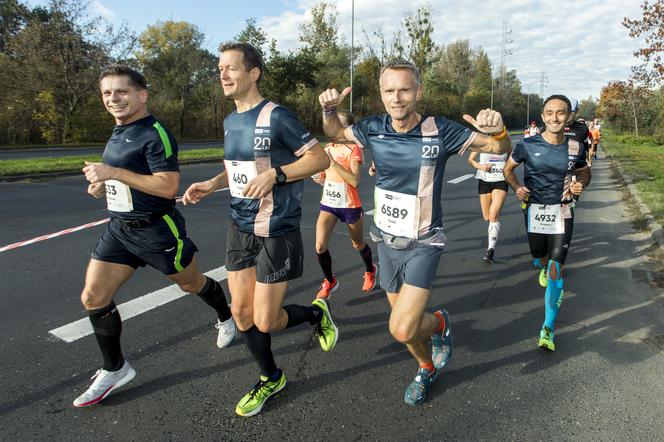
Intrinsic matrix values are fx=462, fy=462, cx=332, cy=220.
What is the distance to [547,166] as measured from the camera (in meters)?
4.01

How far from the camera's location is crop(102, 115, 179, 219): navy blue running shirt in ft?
9.42

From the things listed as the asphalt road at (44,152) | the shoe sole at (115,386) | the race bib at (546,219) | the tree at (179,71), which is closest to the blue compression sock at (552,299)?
the race bib at (546,219)

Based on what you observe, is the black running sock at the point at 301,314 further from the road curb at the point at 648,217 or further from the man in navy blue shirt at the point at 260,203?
the road curb at the point at 648,217

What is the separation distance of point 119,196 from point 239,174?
797 millimetres

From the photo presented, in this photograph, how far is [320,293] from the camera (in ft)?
15.2

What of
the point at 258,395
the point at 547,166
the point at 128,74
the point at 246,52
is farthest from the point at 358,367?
the point at 128,74

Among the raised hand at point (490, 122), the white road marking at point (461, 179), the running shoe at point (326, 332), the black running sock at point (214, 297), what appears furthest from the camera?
the white road marking at point (461, 179)

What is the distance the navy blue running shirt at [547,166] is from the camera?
3988mm

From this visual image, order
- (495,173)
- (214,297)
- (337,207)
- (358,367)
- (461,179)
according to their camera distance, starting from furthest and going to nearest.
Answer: (461,179) < (495,173) < (337,207) < (214,297) < (358,367)

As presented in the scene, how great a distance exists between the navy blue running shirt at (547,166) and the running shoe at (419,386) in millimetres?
1975

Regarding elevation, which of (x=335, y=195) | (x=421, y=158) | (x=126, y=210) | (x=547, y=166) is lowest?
(x=335, y=195)

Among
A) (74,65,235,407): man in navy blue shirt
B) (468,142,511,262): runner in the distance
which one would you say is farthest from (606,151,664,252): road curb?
(74,65,235,407): man in navy blue shirt

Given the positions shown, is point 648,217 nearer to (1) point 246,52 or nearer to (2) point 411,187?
(2) point 411,187

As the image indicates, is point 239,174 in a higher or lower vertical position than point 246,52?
lower
